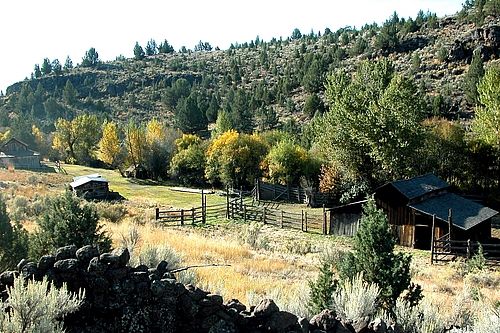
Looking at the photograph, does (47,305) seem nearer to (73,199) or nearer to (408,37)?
(73,199)

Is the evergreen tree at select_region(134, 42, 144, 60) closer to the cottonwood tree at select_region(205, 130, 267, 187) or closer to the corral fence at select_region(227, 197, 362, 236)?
the cottonwood tree at select_region(205, 130, 267, 187)

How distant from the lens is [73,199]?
12.0 meters

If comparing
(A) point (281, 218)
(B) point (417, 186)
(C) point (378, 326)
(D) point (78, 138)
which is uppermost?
(D) point (78, 138)

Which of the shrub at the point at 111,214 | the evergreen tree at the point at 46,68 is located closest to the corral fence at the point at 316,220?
the shrub at the point at 111,214

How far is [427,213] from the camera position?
28.0 m

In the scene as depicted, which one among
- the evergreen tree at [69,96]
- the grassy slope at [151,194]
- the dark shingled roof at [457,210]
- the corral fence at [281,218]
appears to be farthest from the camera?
the evergreen tree at [69,96]

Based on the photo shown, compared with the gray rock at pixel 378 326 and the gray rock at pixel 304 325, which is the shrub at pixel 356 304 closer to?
the gray rock at pixel 378 326

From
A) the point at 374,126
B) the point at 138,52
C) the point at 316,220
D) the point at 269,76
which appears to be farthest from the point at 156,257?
the point at 138,52

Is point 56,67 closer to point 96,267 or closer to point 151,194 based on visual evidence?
point 151,194

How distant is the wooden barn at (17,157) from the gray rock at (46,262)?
212ft

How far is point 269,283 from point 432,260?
13.8m

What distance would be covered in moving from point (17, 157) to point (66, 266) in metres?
67.4

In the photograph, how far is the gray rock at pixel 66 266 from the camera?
6488 mm

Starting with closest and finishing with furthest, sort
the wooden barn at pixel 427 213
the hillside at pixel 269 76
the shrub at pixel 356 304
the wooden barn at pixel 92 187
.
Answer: the shrub at pixel 356 304 < the wooden barn at pixel 427 213 < the wooden barn at pixel 92 187 < the hillside at pixel 269 76
